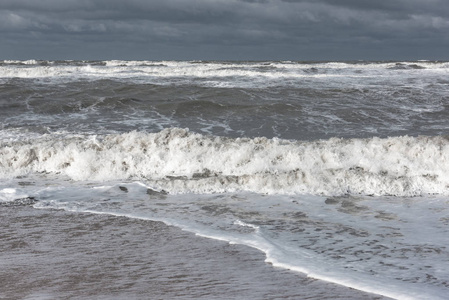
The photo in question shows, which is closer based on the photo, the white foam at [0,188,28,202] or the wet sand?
the wet sand

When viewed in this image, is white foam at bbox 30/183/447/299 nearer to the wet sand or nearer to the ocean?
the ocean

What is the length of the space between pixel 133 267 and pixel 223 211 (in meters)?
1.97

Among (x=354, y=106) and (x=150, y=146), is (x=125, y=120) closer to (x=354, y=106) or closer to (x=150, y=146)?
(x=150, y=146)

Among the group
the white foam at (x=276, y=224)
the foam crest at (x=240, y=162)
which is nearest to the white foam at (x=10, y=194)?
the white foam at (x=276, y=224)

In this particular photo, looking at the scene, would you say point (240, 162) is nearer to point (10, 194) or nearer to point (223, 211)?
point (223, 211)

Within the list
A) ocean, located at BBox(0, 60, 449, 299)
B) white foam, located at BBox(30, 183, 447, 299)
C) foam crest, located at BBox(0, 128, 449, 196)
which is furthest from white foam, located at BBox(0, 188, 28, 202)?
foam crest, located at BBox(0, 128, 449, 196)

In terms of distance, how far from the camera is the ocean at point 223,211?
11.9ft

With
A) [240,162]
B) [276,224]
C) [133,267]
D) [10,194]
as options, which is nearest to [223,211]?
[276,224]

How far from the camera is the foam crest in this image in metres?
6.92

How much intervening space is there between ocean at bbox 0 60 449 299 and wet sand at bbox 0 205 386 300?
15 mm

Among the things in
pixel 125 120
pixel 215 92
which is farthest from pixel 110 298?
pixel 215 92

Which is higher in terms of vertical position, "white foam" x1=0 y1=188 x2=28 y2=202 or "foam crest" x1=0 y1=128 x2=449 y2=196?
"foam crest" x1=0 y1=128 x2=449 y2=196

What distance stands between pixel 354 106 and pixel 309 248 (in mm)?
12062

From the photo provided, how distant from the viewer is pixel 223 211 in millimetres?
5770
